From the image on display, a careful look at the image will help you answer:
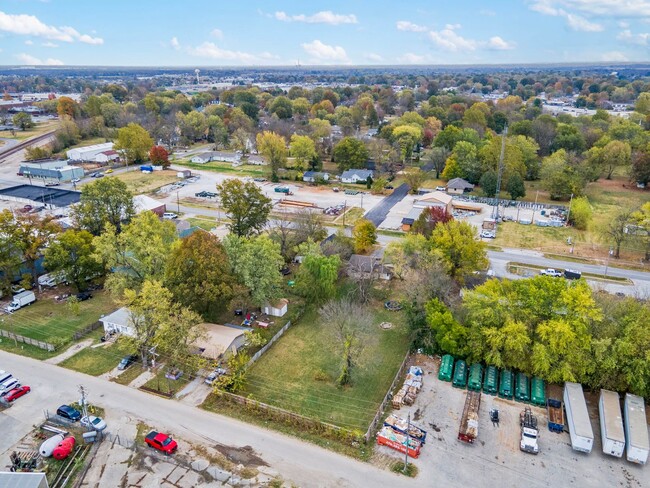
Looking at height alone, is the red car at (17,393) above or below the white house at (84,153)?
below

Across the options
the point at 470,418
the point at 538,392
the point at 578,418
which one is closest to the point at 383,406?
the point at 470,418

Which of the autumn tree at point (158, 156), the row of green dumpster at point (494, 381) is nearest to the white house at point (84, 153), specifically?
the autumn tree at point (158, 156)

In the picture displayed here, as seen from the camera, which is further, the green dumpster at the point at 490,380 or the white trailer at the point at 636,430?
the green dumpster at the point at 490,380

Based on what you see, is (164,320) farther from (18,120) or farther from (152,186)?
(18,120)

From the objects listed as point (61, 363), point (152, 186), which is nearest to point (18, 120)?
point (152, 186)

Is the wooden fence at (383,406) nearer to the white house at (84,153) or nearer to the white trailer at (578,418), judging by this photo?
the white trailer at (578,418)

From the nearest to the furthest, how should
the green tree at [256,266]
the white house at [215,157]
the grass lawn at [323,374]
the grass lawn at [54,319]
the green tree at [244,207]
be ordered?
the grass lawn at [323,374]
the grass lawn at [54,319]
the green tree at [256,266]
the green tree at [244,207]
the white house at [215,157]

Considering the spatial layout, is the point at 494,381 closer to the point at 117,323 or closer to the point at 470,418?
the point at 470,418

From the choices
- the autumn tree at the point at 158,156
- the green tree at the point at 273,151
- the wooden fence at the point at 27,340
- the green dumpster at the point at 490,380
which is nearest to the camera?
the green dumpster at the point at 490,380
